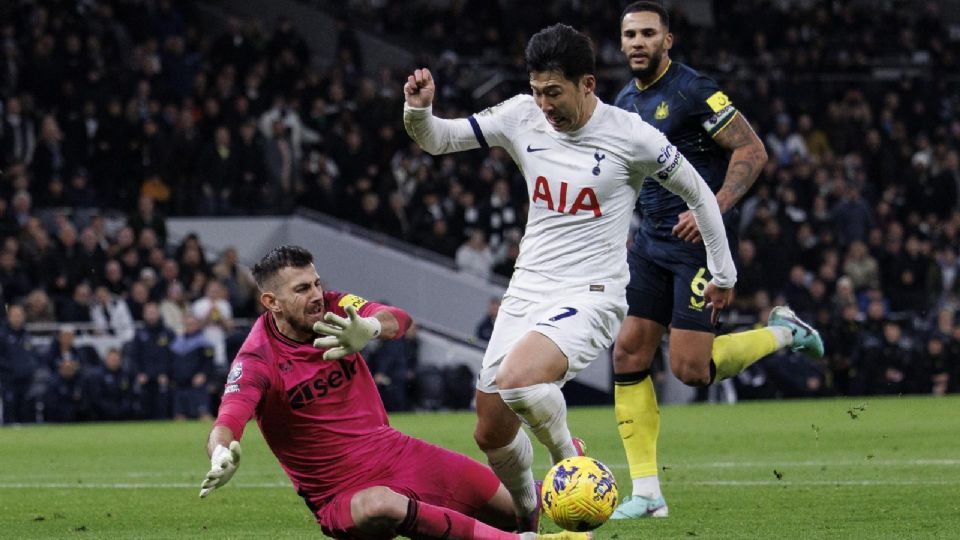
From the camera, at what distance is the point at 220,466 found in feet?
18.8

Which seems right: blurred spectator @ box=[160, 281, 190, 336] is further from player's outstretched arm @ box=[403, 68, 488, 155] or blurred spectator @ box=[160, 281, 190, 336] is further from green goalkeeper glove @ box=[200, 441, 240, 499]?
green goalkeeper glove @ box=[200, 441, 240, 499]

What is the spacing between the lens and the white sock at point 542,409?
7219mm

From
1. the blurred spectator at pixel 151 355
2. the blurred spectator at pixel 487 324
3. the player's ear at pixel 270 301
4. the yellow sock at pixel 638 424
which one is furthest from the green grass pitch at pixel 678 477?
the blurred spectator at pixel 487 324

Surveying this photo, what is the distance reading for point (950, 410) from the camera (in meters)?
17.9

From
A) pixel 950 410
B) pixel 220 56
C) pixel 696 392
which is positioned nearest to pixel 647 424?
pixel 950 410

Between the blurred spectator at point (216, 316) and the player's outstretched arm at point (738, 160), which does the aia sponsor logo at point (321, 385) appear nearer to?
the player's outstretched arm at point (738, 160)

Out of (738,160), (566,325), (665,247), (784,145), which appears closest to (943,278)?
(784,145)

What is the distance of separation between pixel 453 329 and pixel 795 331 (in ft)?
44.5

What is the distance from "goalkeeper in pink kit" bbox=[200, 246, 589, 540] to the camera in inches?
258

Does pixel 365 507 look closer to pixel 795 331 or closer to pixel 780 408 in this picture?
pixel 795 331

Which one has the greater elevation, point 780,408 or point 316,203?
point 316,203

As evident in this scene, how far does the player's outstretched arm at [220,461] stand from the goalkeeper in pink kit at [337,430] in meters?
0.43

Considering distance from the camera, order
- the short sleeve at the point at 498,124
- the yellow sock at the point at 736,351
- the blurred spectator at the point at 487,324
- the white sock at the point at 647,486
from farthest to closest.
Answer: the blurred spectator at the point at 487,324
the yellow sock at the point at 736,351
the white sock at the point at 647,486
the short sleeve at the point at 498,124

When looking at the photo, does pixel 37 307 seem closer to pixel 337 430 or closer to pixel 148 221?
pixel 148 221
